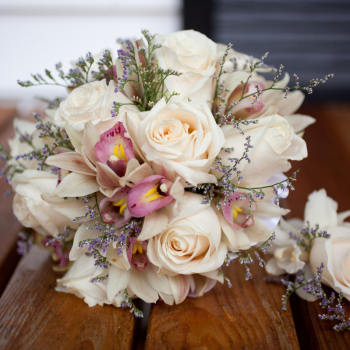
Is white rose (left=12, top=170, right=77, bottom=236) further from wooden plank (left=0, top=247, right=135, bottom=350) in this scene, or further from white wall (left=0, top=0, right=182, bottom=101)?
white wall (left=0, top=0, right=182, bottom=101)

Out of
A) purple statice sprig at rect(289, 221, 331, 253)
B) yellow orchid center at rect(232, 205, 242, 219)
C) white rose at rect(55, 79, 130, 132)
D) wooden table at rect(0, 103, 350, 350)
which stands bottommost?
wooden table at rect(0, 103, 350, 350)

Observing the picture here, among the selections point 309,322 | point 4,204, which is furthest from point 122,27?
point 309,322

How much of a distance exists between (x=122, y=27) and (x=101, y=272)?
2.11 meters

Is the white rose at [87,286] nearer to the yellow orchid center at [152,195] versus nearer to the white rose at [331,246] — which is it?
the yellow orchid center at [152,195]

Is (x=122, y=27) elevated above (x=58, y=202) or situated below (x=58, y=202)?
below

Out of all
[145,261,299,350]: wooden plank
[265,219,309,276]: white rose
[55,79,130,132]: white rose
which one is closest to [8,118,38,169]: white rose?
[55,79,130,132]: white rose

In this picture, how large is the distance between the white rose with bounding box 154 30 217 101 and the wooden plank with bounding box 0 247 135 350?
422mm

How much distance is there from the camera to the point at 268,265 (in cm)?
70

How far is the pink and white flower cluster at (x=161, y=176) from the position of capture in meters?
0.52

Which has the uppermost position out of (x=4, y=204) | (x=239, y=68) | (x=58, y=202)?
(x=239, y=68)

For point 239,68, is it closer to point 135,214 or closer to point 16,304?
point 135,214

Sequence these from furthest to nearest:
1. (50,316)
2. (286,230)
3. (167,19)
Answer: (167,19), (286,230), (50,316)

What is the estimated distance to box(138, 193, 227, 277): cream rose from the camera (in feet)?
1.76

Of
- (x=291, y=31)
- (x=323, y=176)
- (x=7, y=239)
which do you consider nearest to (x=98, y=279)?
(x=7, y=239)
